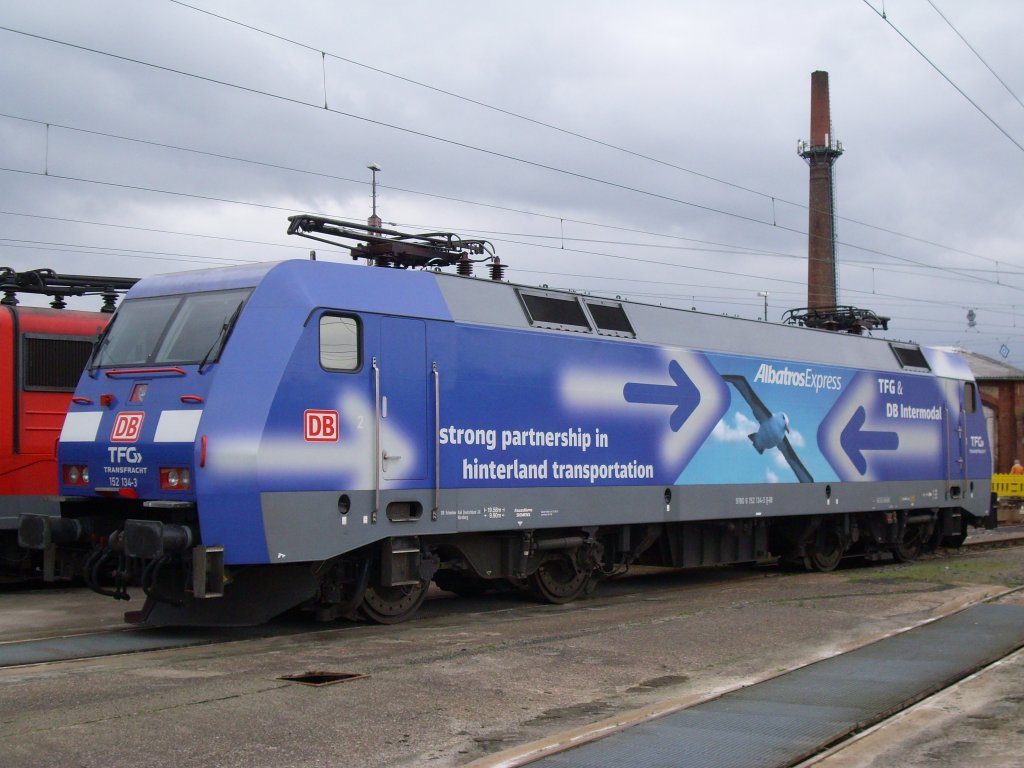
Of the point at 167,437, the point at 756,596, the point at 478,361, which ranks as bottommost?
the point at 756,596

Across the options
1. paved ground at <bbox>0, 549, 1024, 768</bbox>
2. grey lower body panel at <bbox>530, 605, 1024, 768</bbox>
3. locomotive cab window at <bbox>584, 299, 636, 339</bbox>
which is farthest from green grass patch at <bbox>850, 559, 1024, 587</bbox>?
locomotive cab window at <bbox>584, 299, 636, 339</bbox>

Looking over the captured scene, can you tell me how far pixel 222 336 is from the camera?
1030 cm

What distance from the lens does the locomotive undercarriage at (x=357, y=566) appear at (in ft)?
32.4

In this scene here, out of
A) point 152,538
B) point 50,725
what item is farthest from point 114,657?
point 50,725

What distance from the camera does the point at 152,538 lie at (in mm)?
9648

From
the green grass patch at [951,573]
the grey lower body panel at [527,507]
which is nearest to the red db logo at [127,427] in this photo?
the grey lower body panel at [527,507]

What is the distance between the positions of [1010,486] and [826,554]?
23147 millimetres

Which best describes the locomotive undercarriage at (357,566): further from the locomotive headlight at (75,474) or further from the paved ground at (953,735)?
the paved ground at (953,735)

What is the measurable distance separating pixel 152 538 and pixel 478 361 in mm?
3856

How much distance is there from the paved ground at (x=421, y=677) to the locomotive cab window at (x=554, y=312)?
3.18 meters

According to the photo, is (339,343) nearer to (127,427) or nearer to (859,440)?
(127,427)

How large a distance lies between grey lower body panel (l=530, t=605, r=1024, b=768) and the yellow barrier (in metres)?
29.4

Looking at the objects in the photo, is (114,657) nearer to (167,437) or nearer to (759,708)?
(167,437)

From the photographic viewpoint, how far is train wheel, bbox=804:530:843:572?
18000mm
